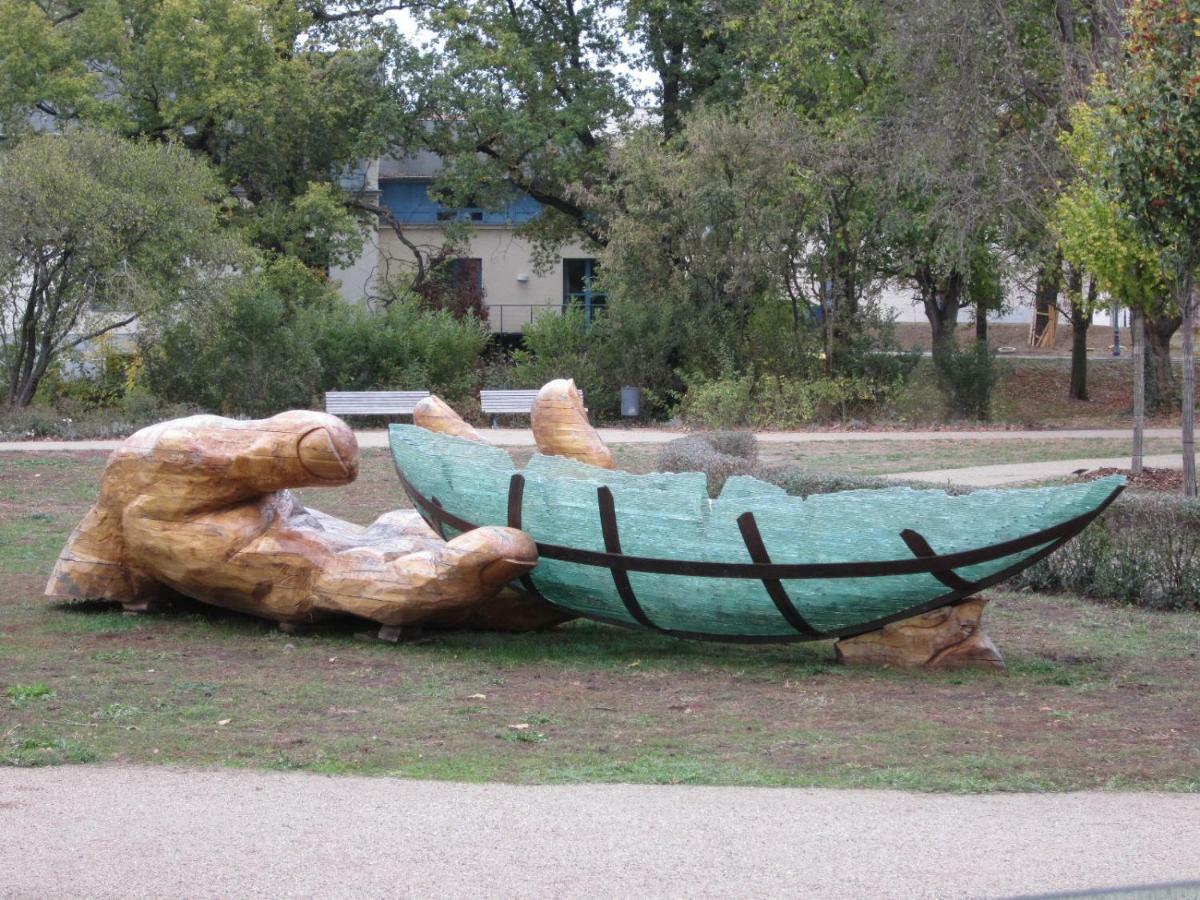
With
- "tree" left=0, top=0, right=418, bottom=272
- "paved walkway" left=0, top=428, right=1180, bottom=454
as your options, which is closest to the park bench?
"paved walkway" left=0, top=428, right=1180, bottom=454

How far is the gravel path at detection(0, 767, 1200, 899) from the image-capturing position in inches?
178

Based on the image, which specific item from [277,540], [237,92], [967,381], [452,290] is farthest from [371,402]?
[277,540]

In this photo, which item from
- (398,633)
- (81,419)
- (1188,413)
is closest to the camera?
(398,633)

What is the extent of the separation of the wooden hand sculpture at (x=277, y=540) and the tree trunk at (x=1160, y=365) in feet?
67.1

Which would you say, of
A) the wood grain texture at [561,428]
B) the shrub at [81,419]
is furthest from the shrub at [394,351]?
the wood grain texture at [561,428]

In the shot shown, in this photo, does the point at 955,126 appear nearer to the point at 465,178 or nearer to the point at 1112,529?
the point at 465,178

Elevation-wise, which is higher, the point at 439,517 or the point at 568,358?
the point at 568,358

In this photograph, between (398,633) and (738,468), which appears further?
(738,468)

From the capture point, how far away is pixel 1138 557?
32.3 ft

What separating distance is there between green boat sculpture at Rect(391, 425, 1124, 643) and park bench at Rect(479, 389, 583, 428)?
49.8 ft

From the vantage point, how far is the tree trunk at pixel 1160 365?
25844 mm

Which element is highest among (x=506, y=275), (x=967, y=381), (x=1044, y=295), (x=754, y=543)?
(x=506, y=275)

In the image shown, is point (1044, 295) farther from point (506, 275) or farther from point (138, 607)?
point (138, 607)

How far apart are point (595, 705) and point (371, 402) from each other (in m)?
16.5
